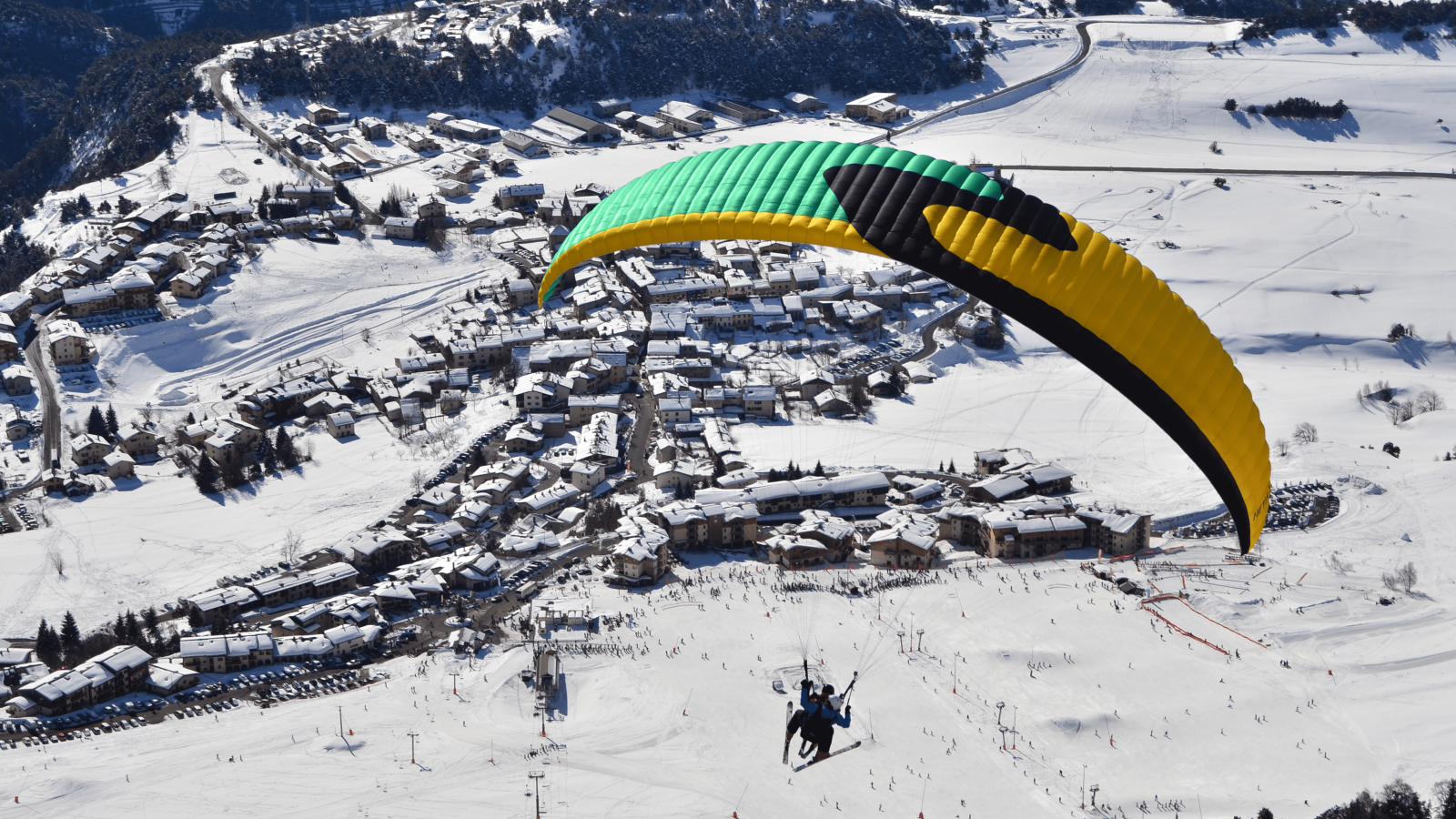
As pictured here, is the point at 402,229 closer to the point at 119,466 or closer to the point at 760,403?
the point at 119,466

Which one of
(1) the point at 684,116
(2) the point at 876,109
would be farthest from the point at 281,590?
(2) the point at 876,109

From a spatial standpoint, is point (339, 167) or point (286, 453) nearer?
point (286, 453)


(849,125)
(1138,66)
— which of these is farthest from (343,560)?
(1138,66)

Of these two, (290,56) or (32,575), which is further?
Answer: (290,56)

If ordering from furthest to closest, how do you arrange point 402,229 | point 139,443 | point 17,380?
point 402,229 → point 17,380 → point 139,443

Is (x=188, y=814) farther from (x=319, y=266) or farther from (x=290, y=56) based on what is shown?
(x=290, y=56)

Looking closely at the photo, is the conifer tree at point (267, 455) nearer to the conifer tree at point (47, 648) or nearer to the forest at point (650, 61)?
the conifer tree at point (47, 648)

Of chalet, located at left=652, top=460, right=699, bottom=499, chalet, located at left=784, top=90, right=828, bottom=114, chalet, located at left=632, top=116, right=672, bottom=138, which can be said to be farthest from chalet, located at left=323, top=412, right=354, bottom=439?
chalet, located at left=784, top=90, right=828, bottom=114
